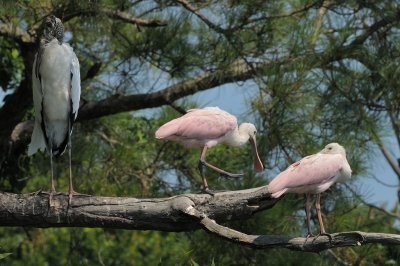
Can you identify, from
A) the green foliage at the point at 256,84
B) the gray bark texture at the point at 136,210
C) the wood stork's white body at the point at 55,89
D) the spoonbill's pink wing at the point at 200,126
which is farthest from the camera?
the green foliage at the point at 256,84

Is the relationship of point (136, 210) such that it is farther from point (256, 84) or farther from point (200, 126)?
point (256, 84)

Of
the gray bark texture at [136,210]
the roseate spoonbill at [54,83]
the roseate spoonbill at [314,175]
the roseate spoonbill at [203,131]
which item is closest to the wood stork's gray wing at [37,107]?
the roseate spoonbill at [54,83]

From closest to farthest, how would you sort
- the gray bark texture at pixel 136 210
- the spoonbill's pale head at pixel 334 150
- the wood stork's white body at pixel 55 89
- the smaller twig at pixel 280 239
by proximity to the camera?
the smaller twig at pixel 280 239
the gray bark texture at pixel 136 210
the spoonbill's pale head at pixel 334 150
the wood stork's white body at pixel 55 89

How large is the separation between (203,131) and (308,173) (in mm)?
600

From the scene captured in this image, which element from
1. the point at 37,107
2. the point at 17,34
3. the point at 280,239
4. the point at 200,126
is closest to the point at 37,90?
the point at 37,107

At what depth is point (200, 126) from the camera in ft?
12.4

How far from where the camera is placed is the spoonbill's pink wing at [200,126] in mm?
3730

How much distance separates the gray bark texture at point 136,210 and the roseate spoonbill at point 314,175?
Answer: 0.06 meters

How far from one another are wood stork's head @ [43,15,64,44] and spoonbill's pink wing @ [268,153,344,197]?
3.10 ft

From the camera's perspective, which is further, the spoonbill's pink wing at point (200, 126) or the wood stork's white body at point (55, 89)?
the spoonbill's pink wing at point (200, 126)

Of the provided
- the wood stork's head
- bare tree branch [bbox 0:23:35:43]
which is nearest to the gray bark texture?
the wood stork's head

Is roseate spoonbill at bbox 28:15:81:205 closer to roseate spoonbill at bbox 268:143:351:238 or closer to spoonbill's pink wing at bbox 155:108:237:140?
spoonbill's pink wing at bbox 155:108:237:140

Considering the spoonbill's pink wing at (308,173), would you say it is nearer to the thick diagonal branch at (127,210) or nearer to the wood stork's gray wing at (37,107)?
the thick diagonal branch at (127,210)

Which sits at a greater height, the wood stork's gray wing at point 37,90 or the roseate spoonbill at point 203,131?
the wood stork's gray wing at point 37,90
